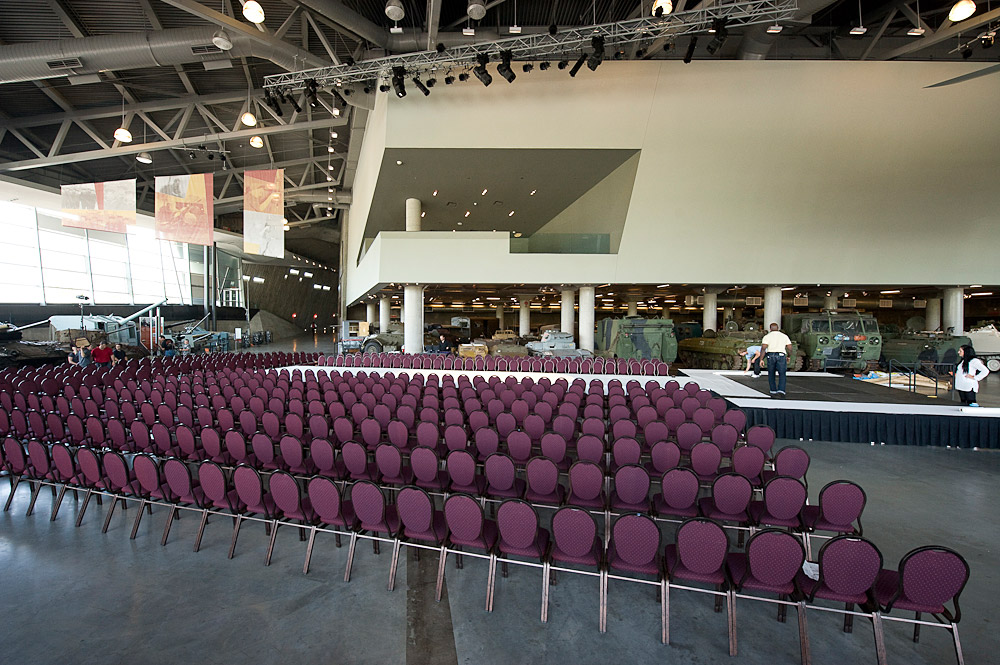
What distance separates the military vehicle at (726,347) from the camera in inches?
588

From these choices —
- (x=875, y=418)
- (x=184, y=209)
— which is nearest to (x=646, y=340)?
(x=875, y=418)

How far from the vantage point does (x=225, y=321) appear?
32.7m

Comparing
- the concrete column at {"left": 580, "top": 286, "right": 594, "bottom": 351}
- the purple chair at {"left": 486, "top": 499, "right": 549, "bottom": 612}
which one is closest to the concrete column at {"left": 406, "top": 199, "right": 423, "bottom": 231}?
the concrete column at {"left": 580, "top": 286, "right": 594, "bottom": 351}

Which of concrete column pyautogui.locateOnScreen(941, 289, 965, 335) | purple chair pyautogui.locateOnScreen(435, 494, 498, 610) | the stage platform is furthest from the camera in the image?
concrete column pyautogui.locateOnScreen(941, 289, 965, 335)

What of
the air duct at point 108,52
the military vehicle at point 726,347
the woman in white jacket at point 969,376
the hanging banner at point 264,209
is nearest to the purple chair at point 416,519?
the woman in white jacket at point 969,376

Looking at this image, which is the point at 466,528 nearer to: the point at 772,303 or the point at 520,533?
the point at 520,533

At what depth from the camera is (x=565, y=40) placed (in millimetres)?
11031

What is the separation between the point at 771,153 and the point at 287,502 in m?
17.2

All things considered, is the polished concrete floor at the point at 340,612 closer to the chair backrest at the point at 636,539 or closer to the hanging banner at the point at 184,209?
the chair backrest at the point at 636,539

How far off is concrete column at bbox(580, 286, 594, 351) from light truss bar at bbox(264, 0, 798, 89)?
8612mm

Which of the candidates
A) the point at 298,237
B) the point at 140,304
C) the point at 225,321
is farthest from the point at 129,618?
the point at 298,237

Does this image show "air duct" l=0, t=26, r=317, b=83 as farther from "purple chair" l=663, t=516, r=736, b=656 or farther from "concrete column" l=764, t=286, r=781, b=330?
"concrete column" l=764, t=286, r=781, b=330

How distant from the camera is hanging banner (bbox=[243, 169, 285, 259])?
39.7 ft

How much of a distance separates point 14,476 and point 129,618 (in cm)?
382
